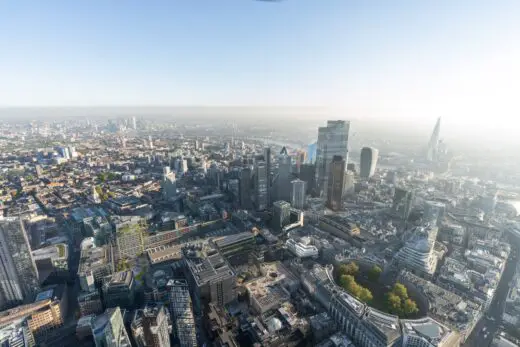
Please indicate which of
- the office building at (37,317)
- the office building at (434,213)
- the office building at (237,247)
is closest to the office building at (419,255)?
the office building at (434,213)

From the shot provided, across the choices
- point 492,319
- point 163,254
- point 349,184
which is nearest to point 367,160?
point 349,184

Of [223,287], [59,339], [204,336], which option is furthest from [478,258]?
[59,339]

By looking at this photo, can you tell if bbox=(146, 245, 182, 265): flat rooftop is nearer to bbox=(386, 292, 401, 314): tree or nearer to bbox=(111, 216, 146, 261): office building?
bbox=(111, 216, 146, 261): office building

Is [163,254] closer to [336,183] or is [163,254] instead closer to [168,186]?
[168,186]

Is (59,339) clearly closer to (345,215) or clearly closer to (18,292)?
(18,292)

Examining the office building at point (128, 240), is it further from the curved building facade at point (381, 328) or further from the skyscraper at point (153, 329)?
the curved building facade at point (381, 328)

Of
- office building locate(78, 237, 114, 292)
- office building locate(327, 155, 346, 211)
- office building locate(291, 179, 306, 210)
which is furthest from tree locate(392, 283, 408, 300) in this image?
office building locate(78, 237, 114, 292)
